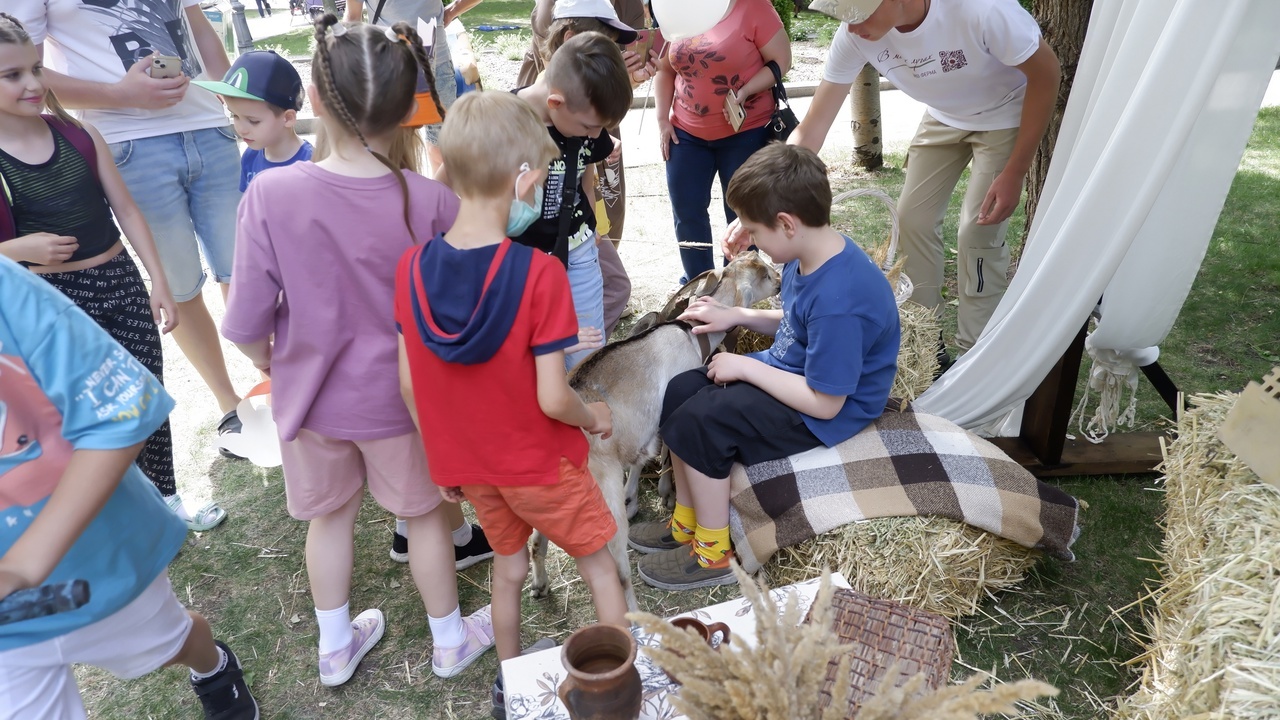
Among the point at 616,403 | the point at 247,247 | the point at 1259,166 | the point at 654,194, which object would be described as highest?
the point at 247,247

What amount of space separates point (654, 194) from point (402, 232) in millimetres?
5612

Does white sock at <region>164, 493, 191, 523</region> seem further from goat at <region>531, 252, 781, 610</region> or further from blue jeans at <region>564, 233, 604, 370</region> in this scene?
blue jeans at <region>564, 233, 604, 370</region>

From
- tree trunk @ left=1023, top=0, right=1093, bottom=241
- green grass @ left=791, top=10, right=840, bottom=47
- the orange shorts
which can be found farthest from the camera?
green grass @ left=791, top=10, right=840, bottom=47

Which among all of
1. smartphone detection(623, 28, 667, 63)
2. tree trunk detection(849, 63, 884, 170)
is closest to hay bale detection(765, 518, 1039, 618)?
smartphone detection(623, 28, 667, 63)

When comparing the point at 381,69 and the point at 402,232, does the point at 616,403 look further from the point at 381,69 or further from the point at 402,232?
the point at 381,69

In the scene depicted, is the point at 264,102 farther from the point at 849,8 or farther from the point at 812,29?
the point at 812,29

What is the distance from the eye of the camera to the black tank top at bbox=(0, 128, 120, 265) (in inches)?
108

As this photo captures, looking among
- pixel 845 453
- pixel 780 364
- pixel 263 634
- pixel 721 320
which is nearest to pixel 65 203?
pixel 263 634

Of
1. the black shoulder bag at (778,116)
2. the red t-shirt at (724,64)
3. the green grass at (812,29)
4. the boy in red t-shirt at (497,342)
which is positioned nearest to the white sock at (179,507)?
the boy in red t-shirt at (497,342)

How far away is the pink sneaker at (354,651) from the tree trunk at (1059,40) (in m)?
3.69

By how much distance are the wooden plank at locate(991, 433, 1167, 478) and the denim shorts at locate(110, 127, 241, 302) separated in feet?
12.5

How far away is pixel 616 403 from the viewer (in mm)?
2918

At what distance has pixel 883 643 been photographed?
1.75 meters

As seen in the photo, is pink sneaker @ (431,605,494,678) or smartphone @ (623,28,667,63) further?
smartphone @ (623,28,667,63)
